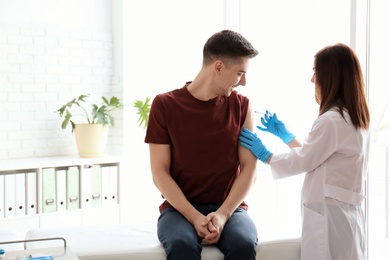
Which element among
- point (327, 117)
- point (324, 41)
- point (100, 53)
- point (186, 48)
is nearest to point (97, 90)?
point (100, 53)

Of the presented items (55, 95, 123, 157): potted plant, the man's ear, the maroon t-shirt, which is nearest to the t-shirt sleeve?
the maroon t-shirt

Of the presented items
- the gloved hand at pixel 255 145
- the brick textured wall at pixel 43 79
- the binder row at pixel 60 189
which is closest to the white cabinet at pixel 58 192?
the binder row at pixel 60 189

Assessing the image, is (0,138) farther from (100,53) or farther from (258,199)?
(258,199)

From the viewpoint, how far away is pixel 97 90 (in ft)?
13.3

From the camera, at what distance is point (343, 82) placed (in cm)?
198

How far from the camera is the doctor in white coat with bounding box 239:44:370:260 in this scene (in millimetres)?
1938

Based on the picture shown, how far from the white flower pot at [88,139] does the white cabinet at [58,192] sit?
73mm

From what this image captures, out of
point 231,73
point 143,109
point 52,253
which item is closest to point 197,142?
point 231,73

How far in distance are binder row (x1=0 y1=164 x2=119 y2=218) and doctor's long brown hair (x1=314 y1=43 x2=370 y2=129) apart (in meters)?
2.08

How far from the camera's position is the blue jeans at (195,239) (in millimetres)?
1876

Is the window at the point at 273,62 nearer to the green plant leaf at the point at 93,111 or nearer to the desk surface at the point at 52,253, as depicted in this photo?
the green plant leaf at the point at 93,111

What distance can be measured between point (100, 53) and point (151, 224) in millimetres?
1979

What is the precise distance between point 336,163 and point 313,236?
28 centimetres
